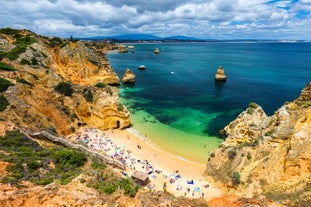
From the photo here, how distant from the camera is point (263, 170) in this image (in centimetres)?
2197

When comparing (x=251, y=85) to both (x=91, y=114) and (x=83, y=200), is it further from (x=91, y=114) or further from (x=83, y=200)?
(x=83, y=200)

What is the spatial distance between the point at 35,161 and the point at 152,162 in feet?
56.0

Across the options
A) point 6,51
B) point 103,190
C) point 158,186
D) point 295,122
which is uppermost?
point 6,51

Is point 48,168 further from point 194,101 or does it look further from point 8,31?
point 8,31

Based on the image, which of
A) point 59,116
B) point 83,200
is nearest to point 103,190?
point 83,200

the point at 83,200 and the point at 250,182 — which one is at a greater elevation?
the point at 83,200

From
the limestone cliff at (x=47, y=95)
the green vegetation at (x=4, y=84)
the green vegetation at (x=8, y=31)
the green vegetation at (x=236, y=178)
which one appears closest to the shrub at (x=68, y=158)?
the limestone cliff at (x=47, y=95)

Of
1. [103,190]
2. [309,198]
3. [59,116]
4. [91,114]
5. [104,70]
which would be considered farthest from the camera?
[104,70]

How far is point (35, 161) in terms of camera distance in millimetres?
16891

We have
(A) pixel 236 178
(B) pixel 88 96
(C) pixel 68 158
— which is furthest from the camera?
(B) pixel 88 96

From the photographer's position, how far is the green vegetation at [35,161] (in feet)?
49.2

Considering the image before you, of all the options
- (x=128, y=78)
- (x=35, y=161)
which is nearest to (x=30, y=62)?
(x=35, y=161)

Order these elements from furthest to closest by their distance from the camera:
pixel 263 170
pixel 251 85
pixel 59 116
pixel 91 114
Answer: pixel 251 85
pixel 91 114
pixel 59 116
pixel 263 170

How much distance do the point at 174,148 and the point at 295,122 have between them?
1725 cm
